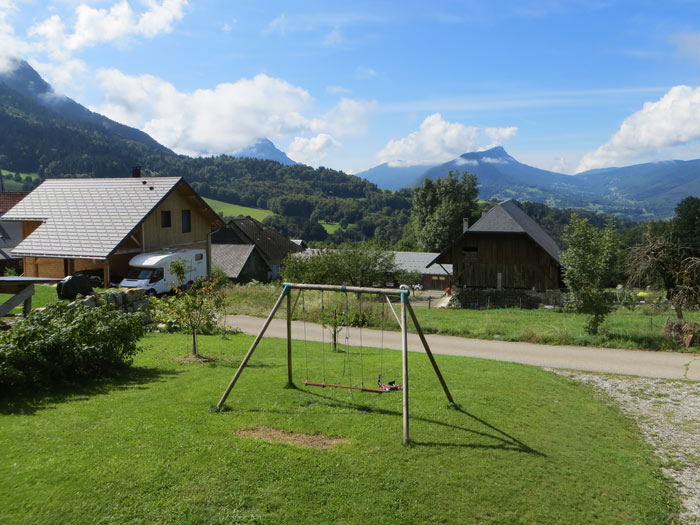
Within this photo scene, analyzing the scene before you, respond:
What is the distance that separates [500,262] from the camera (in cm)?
3972

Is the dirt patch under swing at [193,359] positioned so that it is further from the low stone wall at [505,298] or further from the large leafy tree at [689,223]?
the large leafy tree at [689,223]

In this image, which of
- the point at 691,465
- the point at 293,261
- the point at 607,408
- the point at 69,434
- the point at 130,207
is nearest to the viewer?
the point at 69,434

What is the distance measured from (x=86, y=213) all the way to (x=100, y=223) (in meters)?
1.92

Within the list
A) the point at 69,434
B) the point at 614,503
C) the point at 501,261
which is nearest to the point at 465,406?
the point at 614,503

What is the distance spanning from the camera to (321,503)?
6.14 meters

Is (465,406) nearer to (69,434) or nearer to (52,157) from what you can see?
(69,434)

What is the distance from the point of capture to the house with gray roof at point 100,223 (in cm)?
2831

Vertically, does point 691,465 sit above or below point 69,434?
below

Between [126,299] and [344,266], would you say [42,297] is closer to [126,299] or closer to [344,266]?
[126,299]

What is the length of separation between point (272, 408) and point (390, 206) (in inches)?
6345

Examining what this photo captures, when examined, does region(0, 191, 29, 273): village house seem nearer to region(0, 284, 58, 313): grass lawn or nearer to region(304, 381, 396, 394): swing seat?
region(0, 284, 58, 313): grass lawn

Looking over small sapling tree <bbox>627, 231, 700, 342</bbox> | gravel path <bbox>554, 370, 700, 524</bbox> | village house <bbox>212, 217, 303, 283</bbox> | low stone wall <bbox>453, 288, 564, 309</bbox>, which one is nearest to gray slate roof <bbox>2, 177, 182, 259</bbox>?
village house <bbox>212, 217, 303, 283</bbox>

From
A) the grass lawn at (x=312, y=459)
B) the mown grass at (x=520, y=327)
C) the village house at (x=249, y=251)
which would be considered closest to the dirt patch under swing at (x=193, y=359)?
Result: the grass lawn at (x=312, y=459)

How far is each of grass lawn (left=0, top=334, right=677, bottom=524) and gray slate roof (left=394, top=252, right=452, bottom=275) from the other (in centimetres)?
5333
